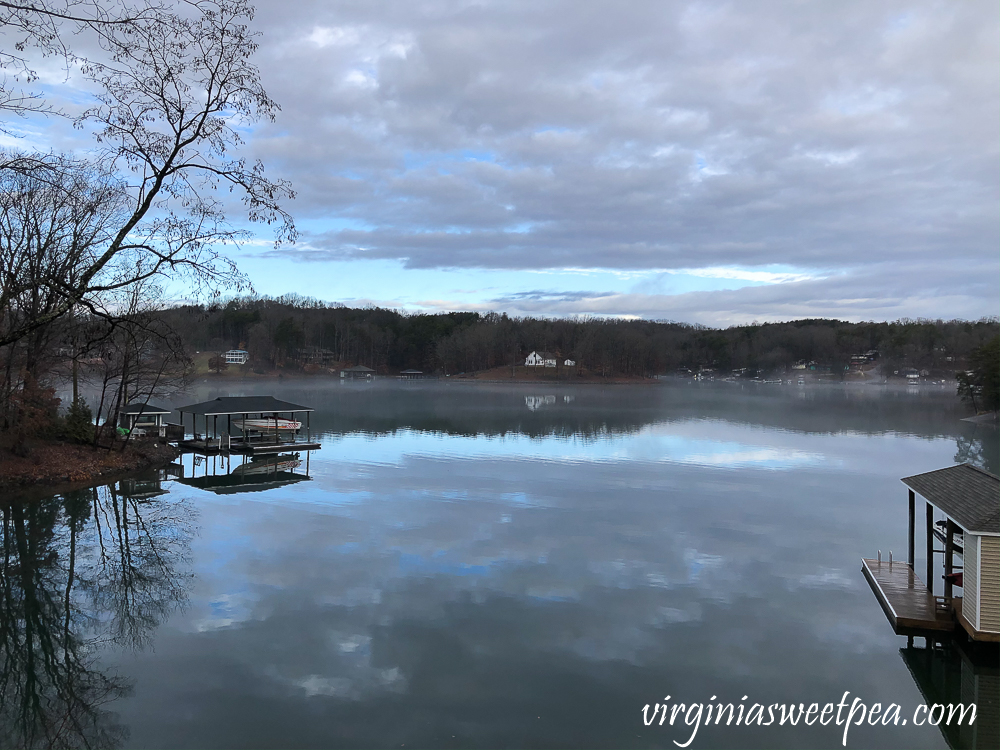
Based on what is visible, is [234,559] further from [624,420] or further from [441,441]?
[624,420]

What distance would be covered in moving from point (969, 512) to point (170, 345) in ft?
39.5

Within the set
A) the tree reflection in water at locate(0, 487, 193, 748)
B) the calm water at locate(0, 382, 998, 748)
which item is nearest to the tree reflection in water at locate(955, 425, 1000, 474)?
the calm water at locate(0, 382, 998, 748)

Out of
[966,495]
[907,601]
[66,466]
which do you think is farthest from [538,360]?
[966,495]

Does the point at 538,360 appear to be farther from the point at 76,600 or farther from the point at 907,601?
the point at 76,600

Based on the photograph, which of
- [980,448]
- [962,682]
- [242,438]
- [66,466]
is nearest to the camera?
[962,682]

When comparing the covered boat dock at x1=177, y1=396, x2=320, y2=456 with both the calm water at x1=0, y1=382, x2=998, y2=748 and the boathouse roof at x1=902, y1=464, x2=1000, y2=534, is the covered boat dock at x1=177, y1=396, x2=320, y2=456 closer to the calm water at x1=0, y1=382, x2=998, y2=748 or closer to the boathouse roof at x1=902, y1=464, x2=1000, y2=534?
the calm water at x1=0, y1=382, x2=998, y2=748

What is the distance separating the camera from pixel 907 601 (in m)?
12.7

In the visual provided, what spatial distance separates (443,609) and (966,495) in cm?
941

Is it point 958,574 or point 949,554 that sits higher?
point 949,554

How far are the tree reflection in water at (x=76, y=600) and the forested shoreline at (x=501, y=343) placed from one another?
9661 cm

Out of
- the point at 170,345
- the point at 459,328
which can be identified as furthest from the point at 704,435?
the point at 459,328

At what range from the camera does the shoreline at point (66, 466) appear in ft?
77.4

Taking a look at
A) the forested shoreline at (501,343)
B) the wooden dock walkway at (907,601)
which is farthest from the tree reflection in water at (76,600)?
the forested shoreline at (501,343)

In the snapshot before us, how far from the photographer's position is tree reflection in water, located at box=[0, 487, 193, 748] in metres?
8.93
